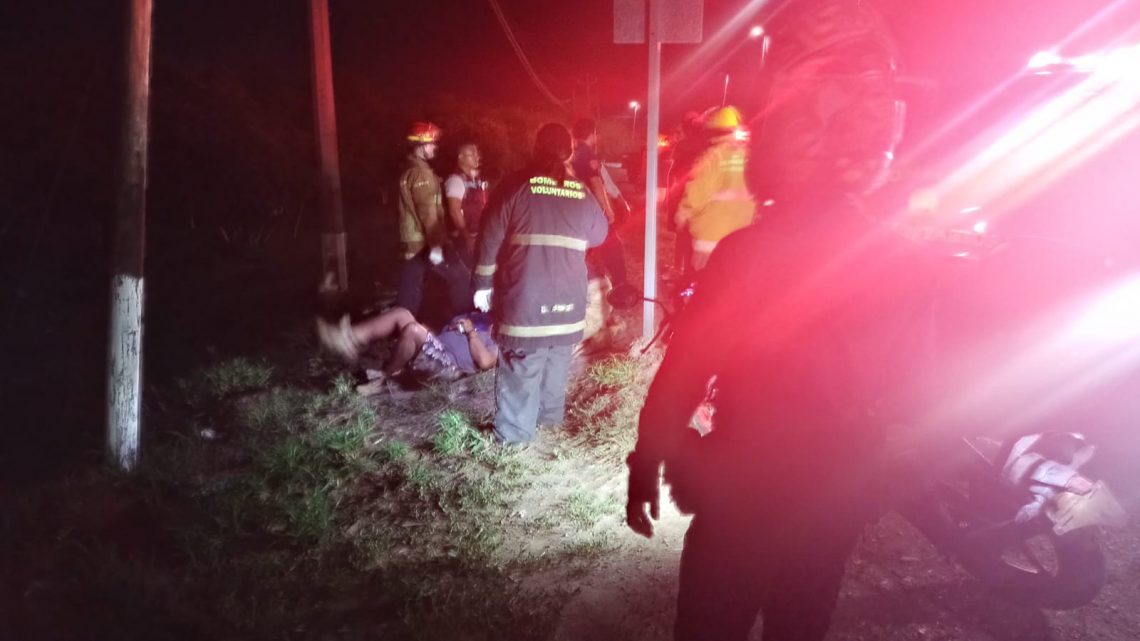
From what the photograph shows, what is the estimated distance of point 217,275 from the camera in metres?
11.1

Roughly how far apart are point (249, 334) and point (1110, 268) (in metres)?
7.50

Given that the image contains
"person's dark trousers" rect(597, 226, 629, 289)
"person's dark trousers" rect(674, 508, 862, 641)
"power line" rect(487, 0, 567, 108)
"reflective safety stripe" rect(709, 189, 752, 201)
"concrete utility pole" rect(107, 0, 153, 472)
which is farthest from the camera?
"power line" rect(487, 0, 567, 108)

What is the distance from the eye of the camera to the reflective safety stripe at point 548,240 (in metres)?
4.48

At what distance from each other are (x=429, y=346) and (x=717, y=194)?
269cm

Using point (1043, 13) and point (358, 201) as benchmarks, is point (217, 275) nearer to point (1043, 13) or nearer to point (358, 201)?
point (358, 201)

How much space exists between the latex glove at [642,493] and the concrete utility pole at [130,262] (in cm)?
343

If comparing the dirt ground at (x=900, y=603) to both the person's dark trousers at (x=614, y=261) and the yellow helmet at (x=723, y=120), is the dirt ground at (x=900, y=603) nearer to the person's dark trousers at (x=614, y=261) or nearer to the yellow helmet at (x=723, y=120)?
the yellow helmet at (x=723, y=120)

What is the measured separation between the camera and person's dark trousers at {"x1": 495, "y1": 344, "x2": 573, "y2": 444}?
4805mm

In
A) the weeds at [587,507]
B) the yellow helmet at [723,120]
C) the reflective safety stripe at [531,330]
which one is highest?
the yellow helmet at [723,120]

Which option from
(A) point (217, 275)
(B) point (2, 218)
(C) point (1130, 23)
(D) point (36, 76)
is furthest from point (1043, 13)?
(D) point (36, 76)

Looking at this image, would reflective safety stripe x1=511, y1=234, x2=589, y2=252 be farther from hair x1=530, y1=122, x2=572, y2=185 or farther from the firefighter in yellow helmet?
the firefighter in yellow helmet

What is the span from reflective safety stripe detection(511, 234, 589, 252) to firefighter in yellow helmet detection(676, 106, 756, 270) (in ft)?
3.80

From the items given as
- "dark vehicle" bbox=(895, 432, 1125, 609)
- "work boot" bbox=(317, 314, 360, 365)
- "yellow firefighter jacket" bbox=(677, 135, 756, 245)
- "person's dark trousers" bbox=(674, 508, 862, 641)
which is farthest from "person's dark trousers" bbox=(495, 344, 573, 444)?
"person's dark trousers" bbox=(674, 508, 862, 641)

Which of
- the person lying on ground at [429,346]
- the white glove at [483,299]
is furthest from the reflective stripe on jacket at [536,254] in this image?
the person lying on ground at [429,346]
